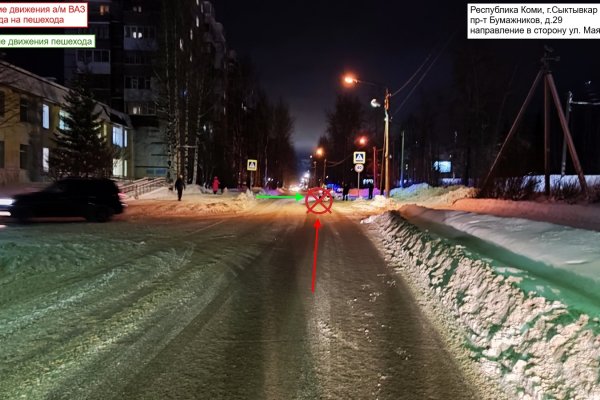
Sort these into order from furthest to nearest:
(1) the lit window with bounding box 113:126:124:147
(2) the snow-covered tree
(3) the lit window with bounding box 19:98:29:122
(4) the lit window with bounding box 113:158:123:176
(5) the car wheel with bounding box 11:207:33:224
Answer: (1) the lit window with bounding box 113:126:124:147 → (4) the lit window with bounding box 113:158:123:176 → (2) the snow-covered tree → (3) the lit window with bounding box 19:98:29:122 → (5) the car wheel with bounding box 11:207:33:224

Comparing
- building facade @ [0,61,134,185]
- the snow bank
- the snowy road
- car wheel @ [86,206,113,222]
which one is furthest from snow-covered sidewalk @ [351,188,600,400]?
building facade @ [0,61,134,185]

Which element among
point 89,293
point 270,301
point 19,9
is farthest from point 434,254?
point 19,9

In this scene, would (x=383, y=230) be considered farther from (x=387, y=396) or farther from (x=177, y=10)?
(x=177, y=10)

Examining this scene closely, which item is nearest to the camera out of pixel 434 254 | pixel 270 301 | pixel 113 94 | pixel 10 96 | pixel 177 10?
pixel 270 301

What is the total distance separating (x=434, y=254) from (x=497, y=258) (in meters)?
1.64

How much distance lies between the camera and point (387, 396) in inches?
165

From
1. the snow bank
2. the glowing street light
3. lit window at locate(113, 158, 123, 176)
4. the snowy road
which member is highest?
the glowing street light

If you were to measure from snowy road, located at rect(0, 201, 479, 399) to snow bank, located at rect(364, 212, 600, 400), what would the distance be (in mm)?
441

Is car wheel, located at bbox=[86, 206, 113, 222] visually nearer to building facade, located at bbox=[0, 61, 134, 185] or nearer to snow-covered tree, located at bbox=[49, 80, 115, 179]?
building facade, located at bbox=[0, 61, 134, 185]

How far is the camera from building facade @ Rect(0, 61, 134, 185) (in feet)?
108

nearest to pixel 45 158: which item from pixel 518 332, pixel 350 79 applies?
pixel 350 79

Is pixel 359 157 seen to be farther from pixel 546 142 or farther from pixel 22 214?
pixel 22 214

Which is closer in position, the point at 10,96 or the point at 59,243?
the point at 59,243

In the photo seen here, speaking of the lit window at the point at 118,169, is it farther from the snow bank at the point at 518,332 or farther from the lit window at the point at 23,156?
the snow bank at the point at 518,332
